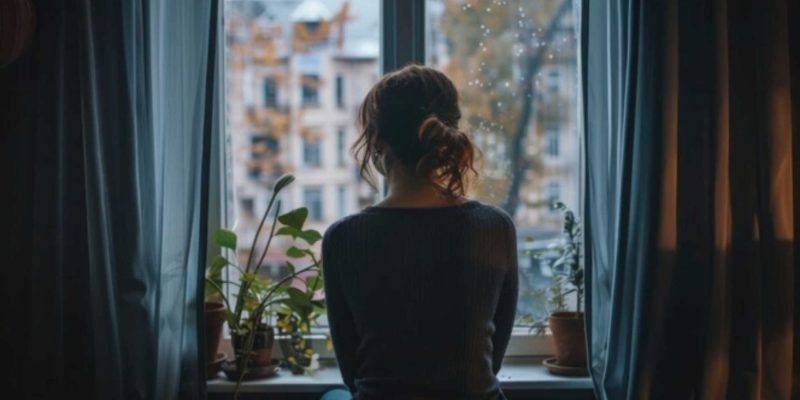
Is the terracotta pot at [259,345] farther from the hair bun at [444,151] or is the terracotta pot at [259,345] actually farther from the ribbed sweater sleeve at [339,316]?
the hair bun at [444,151]

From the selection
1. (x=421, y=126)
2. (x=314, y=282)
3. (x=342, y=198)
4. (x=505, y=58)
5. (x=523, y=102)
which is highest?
(x=505, y=58)

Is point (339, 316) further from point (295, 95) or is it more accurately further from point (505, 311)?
point (295, 95)

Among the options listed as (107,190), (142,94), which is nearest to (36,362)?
(107,190)

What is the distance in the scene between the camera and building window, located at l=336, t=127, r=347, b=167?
7.84 feet

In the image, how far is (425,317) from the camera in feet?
5.03

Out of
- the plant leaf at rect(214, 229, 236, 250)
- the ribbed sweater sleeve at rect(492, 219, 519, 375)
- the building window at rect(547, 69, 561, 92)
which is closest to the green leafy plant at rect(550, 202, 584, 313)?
the building window at rect(547, 69, 561, 92)

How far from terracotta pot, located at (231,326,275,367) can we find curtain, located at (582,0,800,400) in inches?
33.0

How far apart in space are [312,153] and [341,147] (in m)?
0.08

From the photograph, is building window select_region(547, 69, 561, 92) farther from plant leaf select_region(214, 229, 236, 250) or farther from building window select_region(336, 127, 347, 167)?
plant leaf select_region(214, 229, 236, 250)

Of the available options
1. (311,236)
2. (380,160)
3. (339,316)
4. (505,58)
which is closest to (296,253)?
(311,236)

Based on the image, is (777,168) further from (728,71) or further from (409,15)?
(409,15)

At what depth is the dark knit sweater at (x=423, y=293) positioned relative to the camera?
1.53 meters

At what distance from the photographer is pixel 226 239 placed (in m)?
2.19

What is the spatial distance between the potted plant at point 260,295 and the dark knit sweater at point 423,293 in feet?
1.88
